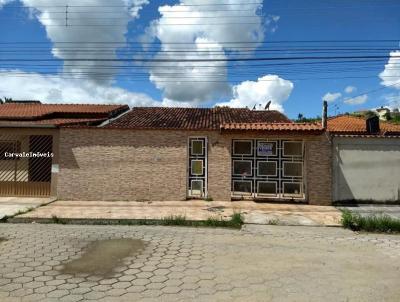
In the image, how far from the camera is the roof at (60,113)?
15.8 metres

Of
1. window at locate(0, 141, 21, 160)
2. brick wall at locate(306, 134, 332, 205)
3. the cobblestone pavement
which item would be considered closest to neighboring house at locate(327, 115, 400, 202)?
brick wall at locate(306, 134, 332, 205)

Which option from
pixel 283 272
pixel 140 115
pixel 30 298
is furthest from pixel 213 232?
pixel 140 115

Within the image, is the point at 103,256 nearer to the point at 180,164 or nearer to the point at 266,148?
the point at 180,164

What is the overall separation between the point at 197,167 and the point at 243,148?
1794mm

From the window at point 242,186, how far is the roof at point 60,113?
235 inches

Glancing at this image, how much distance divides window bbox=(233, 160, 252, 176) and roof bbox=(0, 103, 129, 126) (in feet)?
18.8

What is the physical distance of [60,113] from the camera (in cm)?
1720

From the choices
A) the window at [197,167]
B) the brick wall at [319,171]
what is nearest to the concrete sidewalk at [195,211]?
the brick wall at [319,171]

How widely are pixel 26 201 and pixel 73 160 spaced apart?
6.74 ft

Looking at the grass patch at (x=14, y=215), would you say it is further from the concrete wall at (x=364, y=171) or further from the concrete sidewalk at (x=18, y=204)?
the concrete wall at (x=364, y=171)

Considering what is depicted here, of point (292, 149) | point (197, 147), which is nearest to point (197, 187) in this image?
point (197, 147)

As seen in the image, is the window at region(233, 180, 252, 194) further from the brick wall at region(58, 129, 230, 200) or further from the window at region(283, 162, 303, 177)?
the window at region(283, 162, 303, 177)

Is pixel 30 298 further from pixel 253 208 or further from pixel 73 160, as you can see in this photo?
pixel 73 160

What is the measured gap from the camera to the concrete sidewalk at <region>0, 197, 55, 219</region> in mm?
11344
